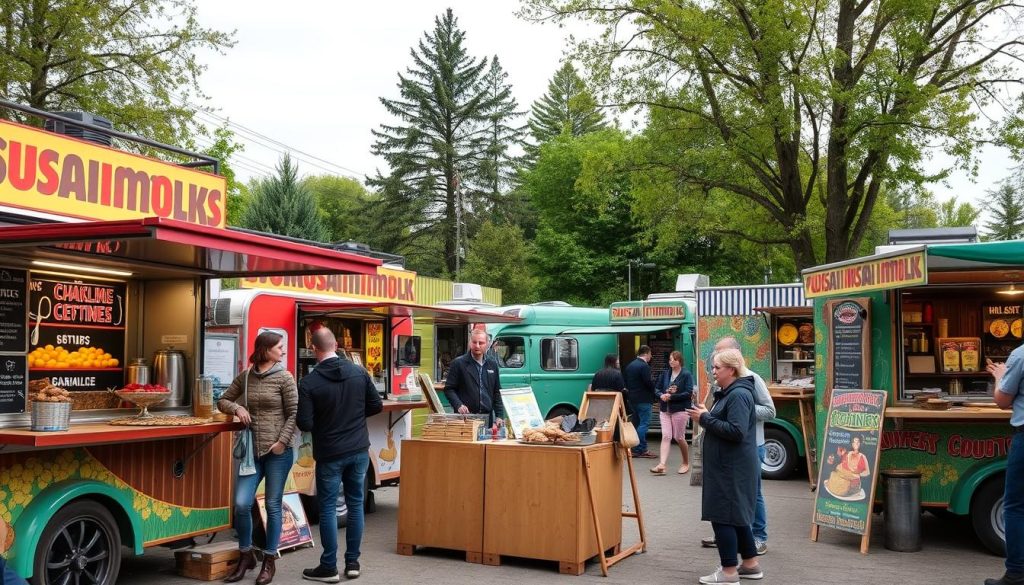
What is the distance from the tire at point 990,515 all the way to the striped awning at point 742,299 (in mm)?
7129

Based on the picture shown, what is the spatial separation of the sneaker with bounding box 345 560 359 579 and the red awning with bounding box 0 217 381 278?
222cm

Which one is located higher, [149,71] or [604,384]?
[149,71]

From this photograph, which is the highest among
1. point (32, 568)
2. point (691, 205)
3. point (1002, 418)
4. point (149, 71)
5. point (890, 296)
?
point (149, 71)

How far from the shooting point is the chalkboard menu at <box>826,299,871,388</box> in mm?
9352

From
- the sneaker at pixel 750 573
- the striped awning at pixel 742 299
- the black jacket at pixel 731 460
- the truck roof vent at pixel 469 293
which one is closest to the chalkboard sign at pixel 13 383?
the black jacket at pixel 731 460

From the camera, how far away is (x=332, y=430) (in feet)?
22.6

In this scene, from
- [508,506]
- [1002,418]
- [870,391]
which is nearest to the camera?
[508,506]

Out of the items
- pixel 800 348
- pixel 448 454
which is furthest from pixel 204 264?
pixel 800 348

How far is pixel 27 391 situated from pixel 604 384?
1020 cm

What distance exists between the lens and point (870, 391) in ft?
28.0

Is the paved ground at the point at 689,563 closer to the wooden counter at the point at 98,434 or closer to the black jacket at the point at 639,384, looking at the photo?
the wooden counter at the point at 98,434

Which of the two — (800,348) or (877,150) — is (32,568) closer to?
(800,348)

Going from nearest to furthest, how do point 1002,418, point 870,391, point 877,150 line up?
point 1002,418, point 870,391, point 877,150

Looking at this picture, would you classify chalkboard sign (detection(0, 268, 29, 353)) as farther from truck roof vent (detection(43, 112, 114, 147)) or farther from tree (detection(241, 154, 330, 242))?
tree (detection(241, 154, 330, 242))
